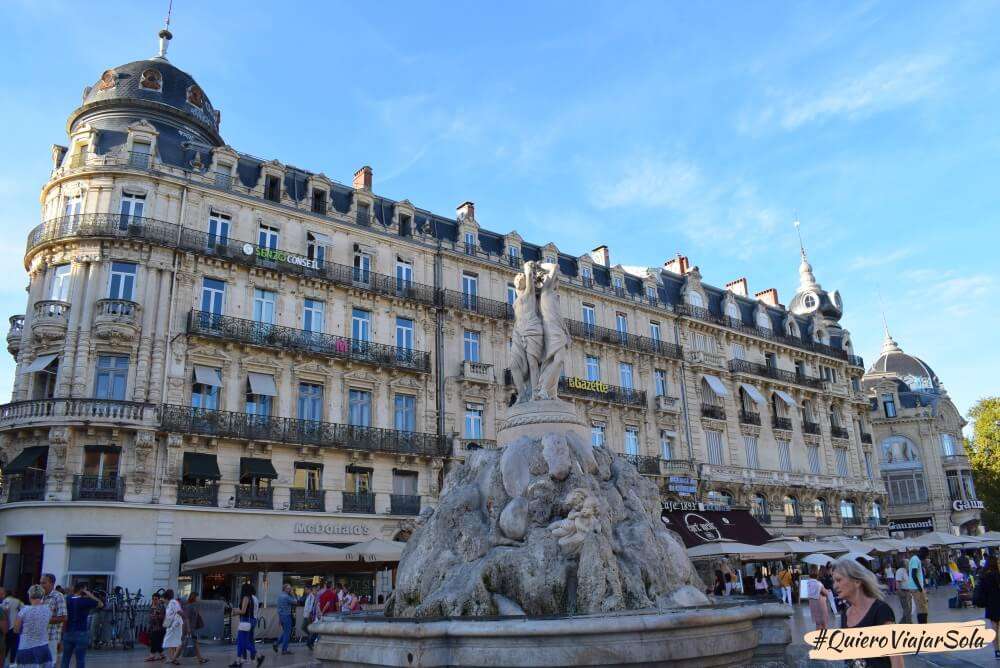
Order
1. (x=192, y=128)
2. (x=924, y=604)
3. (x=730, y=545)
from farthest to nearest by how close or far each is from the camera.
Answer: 1. (x=192, y=128)
2. (x=730, y=545)
3. (x=924, y=604)

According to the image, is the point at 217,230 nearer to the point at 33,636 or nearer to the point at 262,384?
the point at 262,384

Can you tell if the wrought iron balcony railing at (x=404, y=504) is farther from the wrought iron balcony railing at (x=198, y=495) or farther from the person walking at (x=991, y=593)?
the person walking at (x=991, y=593)

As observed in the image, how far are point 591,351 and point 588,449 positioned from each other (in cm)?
2353

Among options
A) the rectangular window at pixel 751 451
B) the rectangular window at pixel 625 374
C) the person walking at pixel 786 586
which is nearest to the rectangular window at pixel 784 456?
the rectangular window at pixel 751 451

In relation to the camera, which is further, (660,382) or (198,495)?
(660,382)

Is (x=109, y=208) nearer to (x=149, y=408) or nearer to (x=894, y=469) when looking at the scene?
(x=149, y=408)

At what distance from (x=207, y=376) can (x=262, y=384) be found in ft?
5.89

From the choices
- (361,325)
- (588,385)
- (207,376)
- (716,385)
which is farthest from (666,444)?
(207,376)

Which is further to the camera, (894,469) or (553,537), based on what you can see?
(894,469)

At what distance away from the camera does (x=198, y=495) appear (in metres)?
23.5

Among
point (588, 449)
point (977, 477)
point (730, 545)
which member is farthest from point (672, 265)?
point (588, 449)

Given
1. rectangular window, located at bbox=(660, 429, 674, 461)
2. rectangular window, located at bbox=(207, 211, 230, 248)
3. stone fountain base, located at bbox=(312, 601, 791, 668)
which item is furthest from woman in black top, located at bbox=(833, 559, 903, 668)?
rectangular window, located at bbox=(660, 429, 674, 461)

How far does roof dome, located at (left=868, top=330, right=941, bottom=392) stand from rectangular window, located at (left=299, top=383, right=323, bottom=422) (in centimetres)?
4964

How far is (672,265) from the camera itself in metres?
45.6
